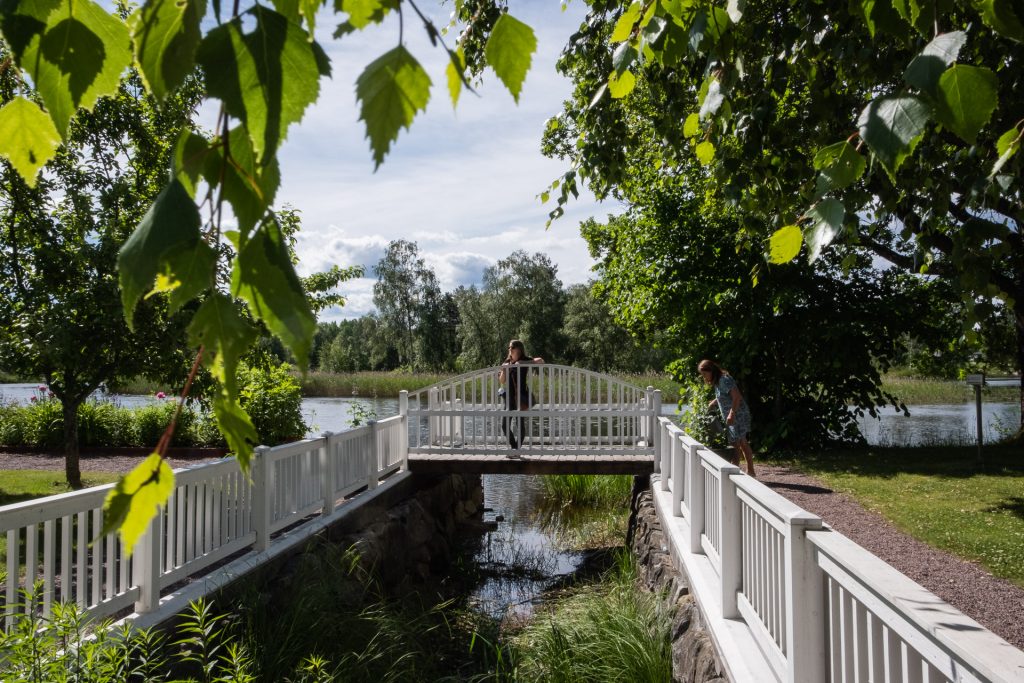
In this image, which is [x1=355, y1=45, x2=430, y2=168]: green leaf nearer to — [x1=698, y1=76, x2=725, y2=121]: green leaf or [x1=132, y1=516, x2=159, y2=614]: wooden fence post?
Result: [x1=698, y1=76, x2=725, y2=121]: green leaf

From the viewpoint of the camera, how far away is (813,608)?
2869 millimetres

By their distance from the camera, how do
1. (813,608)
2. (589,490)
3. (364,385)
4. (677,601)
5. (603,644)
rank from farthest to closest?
(364,385) → (589,490) → (677,601) → (603,644) → (813,608)

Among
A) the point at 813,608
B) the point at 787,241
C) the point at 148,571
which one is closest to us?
the point at 787,241

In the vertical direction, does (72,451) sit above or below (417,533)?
above

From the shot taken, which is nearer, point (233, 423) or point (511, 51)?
point (233, 423)

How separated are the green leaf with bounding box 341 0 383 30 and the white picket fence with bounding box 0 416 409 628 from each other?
81.1 inches

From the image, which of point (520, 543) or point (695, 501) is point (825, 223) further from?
point (520, 543)

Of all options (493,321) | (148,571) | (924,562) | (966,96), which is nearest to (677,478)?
(924,562)

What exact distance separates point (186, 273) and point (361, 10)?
33cm

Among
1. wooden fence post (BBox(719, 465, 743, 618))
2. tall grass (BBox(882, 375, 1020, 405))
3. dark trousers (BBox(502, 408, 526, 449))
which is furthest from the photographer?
tall grass (BBox(882, 375, 1020, 405))

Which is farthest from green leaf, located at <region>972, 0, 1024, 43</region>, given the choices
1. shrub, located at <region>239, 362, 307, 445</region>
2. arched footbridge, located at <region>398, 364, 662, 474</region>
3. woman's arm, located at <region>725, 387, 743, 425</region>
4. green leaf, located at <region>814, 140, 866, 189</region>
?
shrub, located at <region>239, 362, 307, 445</region>

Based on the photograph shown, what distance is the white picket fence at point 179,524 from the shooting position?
3.77 metres

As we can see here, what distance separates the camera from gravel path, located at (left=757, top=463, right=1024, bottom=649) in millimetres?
5113

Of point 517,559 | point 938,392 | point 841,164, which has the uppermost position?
point 841,164
